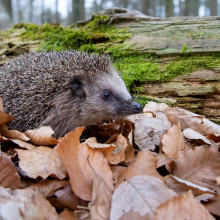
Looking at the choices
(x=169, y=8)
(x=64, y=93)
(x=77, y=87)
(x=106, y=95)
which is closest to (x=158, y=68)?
(x=106, y=95)

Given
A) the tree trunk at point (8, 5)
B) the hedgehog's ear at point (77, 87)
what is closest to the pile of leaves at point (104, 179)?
the hedgehog's ear at point (77, 87)

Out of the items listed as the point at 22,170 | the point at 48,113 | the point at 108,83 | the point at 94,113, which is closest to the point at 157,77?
the point at 108,83

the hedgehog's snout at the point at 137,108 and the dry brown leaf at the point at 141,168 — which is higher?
the hedgehog's snout at the point at 137,108

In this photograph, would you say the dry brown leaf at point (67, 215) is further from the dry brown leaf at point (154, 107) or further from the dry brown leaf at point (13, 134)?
the dry brown leaf at point (154, 107)

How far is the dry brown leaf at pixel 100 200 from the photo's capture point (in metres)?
2.02

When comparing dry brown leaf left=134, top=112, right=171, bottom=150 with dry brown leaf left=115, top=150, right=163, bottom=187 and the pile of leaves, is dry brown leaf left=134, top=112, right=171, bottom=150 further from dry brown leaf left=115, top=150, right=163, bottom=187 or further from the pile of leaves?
dry brown leaf left=115, top=150, right=163, bottom=187

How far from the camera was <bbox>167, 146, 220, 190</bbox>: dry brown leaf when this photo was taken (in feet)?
8.45

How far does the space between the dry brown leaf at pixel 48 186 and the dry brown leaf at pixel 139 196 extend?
0.58 meters

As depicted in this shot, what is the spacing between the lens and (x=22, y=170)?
2504 mm

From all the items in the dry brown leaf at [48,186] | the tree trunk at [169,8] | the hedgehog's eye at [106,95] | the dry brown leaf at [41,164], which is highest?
the tree trunk at [169,8]

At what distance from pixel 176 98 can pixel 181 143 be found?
5.33ft

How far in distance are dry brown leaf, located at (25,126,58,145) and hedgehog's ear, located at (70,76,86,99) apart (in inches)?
48.9

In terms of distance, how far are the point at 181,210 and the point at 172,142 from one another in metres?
1.38

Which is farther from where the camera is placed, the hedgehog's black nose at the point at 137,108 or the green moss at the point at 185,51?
the green moss at the point at 185,51
